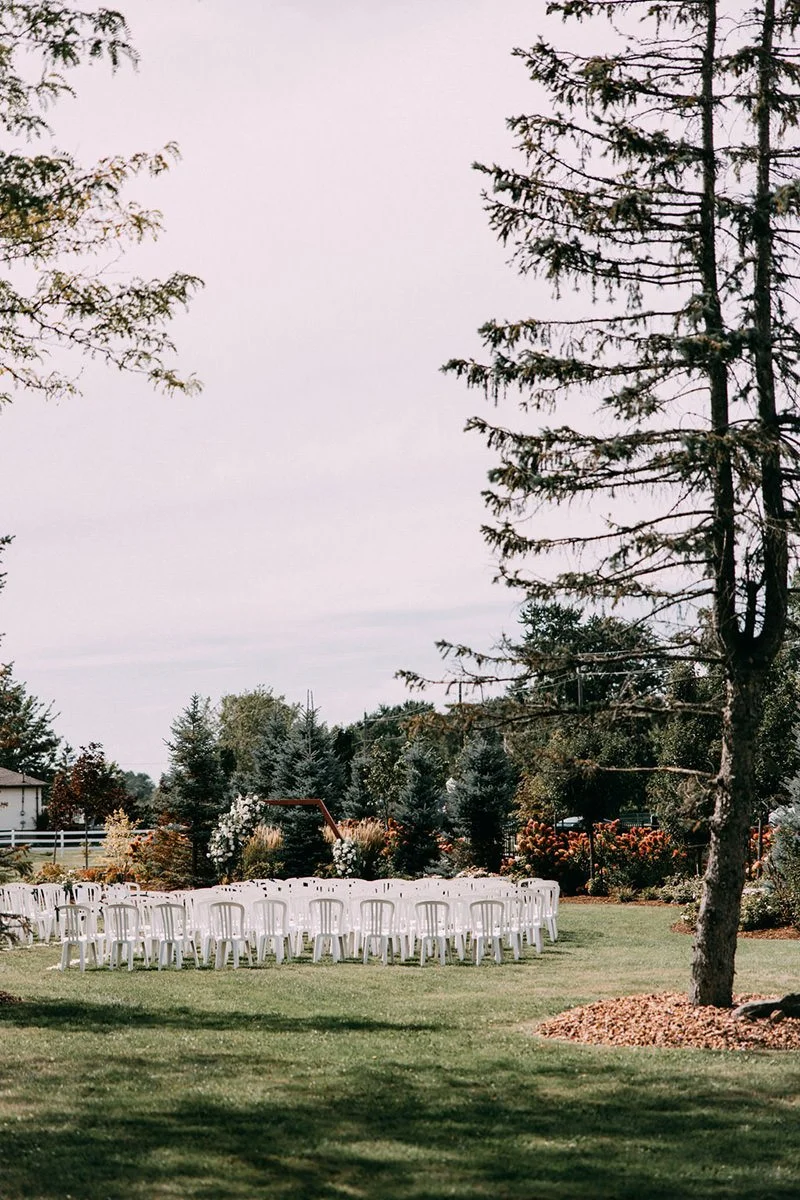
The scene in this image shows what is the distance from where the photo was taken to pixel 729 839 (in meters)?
10.4

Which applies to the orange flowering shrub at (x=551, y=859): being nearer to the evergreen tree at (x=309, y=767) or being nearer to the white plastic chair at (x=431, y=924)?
the evergreen tree at (x=309, y=767)

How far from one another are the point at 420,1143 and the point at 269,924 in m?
10.1

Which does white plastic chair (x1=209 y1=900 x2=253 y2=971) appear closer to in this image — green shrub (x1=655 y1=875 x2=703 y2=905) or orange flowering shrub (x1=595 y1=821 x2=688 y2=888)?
green shrub (x1=655 y1=875 x2=703 y2=905)

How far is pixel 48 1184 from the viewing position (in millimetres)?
6414

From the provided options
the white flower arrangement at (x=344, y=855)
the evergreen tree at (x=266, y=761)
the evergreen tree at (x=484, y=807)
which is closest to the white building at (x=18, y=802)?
the evergreen tree at (x=266, y=761)

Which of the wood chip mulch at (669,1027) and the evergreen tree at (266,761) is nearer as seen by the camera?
the wood chip mulch at (669,1027)

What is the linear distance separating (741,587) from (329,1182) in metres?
5.91

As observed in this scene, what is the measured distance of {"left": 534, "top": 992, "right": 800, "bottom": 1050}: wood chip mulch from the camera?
993cm

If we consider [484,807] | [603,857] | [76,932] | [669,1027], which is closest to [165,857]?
[484,807]

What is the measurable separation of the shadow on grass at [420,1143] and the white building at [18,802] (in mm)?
50028

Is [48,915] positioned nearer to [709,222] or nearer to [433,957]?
[433,957]

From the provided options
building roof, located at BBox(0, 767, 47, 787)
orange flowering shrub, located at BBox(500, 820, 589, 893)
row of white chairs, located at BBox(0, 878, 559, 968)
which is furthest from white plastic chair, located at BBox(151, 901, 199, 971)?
building roof, located at BBox(0, 767, 47, 787)

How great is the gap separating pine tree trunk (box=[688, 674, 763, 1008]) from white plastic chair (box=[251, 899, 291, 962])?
24.1 ft

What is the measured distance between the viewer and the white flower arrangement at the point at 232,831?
985 inches
